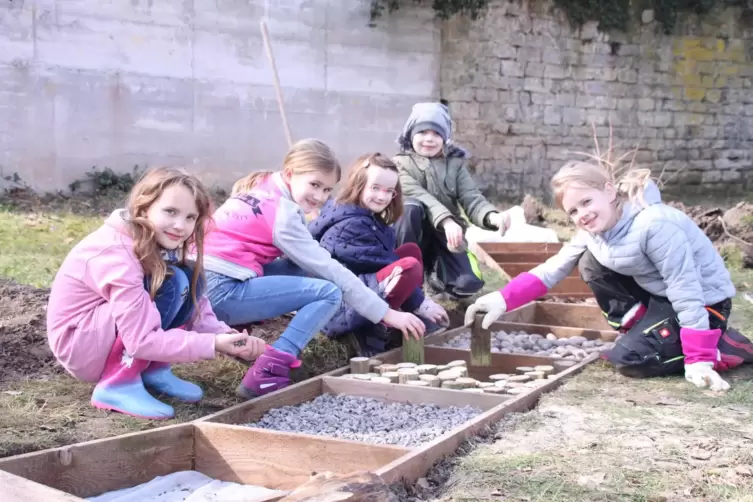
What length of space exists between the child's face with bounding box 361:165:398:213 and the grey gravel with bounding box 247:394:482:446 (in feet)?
3.52

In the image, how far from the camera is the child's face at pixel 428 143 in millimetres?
5449

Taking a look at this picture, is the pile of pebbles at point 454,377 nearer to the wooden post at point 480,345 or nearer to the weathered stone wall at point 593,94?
the wooden post at point 480,345

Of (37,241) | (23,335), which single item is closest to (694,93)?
(37,241)

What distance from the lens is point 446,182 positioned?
5.54 meters

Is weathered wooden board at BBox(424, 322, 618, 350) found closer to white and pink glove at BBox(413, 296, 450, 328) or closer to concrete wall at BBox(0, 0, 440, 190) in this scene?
white and pink glove at BBox(413, 296, 450, 328)

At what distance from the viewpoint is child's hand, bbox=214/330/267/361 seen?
3133mm

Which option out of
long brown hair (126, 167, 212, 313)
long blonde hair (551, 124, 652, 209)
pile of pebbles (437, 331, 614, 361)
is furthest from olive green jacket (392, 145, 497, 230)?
long brown hair (126, 167, 212, 313)

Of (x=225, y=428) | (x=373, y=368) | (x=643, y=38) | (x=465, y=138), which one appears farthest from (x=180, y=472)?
(x=643, y=38)

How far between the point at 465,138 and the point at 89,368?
958 cm

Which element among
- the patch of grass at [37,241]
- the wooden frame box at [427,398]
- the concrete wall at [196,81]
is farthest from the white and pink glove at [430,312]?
the concrete wall at [196,81]

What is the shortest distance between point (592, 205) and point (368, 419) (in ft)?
4.64

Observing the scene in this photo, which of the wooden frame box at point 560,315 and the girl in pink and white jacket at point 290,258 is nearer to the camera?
the girl in pink and white jacket at point 290,258

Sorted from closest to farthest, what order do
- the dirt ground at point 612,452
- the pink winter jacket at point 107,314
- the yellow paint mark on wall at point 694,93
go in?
the dirt ground at point 612,452 < the pink winter jacket at point 107,314 < the yellow paint mark on wall at point 694,93

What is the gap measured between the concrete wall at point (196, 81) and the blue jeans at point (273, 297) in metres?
6.49
